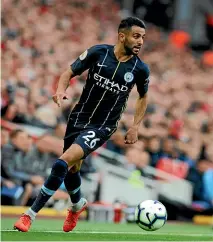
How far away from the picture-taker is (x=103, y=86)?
10859mm

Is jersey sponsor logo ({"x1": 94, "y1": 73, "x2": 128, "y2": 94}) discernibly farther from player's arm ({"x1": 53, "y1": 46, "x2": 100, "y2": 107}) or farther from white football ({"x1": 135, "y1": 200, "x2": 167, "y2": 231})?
white football ({"x1": 135, "y1": 200, "x2": 167, "y2": 231})

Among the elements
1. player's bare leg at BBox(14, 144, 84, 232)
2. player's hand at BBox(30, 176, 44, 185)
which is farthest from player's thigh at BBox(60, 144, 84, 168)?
player's hand at BBox(30, 176, 44, 185)

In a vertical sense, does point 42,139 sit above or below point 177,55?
below

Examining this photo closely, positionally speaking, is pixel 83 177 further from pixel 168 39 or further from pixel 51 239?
pixel 168 39

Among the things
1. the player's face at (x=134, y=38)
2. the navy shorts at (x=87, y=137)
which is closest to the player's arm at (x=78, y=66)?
the player's face at (x=134, y=38)

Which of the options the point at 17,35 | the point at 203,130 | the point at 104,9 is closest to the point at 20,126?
the point at 17,35

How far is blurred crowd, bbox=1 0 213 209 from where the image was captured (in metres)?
16.4

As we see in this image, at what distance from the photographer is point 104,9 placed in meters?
30.1

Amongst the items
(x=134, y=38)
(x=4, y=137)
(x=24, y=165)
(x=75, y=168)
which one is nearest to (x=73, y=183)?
(x=75, y=168)

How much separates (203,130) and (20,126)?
21.9 ft

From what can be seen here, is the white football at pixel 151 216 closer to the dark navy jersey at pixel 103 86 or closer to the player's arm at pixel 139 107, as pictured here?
the player's arm at pixel 139 107

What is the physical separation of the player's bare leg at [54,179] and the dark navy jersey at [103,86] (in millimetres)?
545

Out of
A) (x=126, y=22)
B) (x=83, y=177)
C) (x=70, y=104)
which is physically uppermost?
(x=126, y=22)

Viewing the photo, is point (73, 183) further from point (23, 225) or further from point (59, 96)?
point (59, 96)
